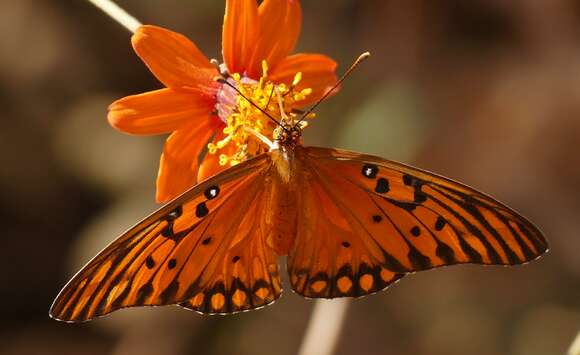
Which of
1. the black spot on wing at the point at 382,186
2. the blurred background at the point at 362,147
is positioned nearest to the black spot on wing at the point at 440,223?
the black spot on wing at the point at 382,186

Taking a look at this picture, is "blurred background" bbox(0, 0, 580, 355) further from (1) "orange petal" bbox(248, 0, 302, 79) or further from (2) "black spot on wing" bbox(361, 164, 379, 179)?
(2) "black spot on wing" bbox(361, 164, 379, 179)

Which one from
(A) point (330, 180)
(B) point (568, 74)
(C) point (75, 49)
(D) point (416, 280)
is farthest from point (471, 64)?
(A) point (330, 180)

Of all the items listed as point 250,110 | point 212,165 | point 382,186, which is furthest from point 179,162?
point 382,186

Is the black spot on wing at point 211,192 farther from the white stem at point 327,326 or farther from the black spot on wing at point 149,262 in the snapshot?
the white stem at point 327,326

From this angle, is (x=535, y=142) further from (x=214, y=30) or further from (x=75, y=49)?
(x=75, y=49)

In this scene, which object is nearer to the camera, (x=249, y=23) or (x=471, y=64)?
(x=249, y=23)

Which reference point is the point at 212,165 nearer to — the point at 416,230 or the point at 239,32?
the point at 239,32

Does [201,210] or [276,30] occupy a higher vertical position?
[276,30]
